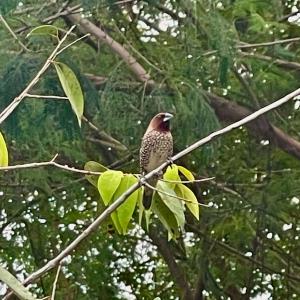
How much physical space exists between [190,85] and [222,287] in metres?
2.46

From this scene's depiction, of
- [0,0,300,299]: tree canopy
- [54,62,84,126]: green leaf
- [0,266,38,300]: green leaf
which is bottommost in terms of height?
[0,266,38,300]: green leaf

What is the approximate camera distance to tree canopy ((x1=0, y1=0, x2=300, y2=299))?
3945 millimetres

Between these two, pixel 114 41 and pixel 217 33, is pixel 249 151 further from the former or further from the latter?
pixel 217 33

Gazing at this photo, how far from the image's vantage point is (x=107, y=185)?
135 cm

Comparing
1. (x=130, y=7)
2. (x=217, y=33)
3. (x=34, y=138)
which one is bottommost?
(x=34, y=138)

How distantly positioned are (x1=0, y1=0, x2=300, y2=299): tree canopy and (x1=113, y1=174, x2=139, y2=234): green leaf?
1450mm

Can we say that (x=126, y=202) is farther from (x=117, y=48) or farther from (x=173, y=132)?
(x=117, y=48)

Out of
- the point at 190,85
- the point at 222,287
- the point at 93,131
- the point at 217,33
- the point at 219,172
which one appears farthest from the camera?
the point at 222,287

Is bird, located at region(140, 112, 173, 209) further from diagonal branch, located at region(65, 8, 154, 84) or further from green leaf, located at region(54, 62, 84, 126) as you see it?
green leaf, located at region(54, 62, 84, 126)

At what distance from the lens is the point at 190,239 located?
636cm

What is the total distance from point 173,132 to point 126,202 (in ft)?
9.43

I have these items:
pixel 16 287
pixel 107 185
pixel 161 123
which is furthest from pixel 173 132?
pixel 16 287

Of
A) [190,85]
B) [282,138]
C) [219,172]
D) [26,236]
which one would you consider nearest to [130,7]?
[190,85]

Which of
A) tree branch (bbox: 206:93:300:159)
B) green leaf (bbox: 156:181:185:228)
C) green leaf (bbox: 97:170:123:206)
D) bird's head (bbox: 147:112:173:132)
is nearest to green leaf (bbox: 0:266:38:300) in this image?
green leaf (bbox: 97:170:123:206)
